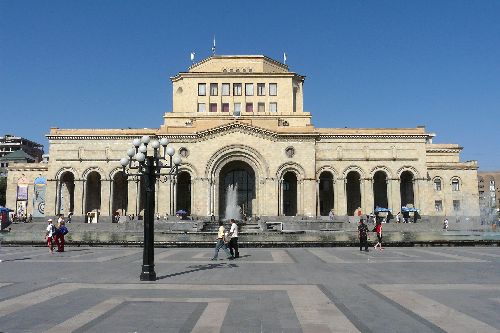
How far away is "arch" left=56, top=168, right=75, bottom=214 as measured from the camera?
51.4 m

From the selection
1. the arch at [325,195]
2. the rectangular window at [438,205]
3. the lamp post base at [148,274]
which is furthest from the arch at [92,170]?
the rectangular window at [438,205]

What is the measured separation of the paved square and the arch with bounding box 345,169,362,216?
129 feet

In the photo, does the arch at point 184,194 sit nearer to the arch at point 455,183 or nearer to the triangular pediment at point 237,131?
the triangular pediment at point 237,131

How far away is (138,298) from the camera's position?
30.4 feet

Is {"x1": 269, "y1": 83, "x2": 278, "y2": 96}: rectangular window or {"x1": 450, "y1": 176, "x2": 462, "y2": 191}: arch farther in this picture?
{"x1": 269, "y1": 83, "x2": 278, "y2": 96}: rectangular window

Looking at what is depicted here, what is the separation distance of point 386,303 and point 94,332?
18.4ft

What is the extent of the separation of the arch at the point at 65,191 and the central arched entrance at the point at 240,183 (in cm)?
1840

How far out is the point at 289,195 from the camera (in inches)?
2135

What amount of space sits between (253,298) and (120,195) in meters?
48.2

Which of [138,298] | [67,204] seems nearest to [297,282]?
[138,298]

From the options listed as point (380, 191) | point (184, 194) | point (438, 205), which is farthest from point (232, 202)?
point (438, 205)

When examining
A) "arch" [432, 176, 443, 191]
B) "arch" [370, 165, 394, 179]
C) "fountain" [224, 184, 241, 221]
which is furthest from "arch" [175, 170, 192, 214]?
"arch" [432, 176, 443, 191]

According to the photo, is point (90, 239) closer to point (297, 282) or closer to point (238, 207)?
point (297, 282)

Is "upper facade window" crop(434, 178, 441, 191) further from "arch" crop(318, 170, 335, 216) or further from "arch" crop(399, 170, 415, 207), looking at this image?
"arch" crop(318, 170, 335, 216)
